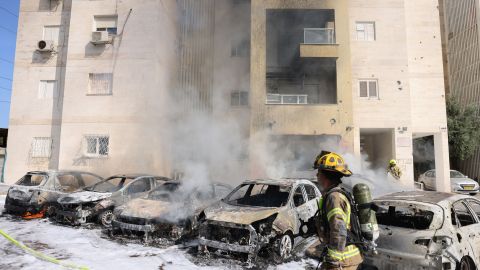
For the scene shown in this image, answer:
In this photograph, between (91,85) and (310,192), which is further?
(91,85)

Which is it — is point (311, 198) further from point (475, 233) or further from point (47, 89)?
point (47, 89)

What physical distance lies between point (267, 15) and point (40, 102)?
1137 cm

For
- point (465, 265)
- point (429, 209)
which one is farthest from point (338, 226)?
point (465, 265)

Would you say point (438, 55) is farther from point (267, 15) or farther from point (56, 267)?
point (56, 267)

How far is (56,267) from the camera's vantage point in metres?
4.66

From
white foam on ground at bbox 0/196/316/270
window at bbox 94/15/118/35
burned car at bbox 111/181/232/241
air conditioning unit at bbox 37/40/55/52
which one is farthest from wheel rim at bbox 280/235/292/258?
air conditioning unit at bbox 37/40/55/52

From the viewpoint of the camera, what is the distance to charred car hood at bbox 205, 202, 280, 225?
521 cm

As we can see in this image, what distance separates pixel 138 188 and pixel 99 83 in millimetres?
8533

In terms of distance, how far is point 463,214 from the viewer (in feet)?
14.5

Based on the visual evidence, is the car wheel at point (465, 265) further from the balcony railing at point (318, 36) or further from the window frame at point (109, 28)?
the window frame at point (109, 28)

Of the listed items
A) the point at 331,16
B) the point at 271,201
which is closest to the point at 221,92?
the point at 331,16

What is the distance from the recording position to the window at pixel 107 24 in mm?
15422

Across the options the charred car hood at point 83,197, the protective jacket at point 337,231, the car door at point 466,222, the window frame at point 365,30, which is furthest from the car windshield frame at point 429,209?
the window frame at point 365,30

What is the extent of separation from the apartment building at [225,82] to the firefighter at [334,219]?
10.2 m
